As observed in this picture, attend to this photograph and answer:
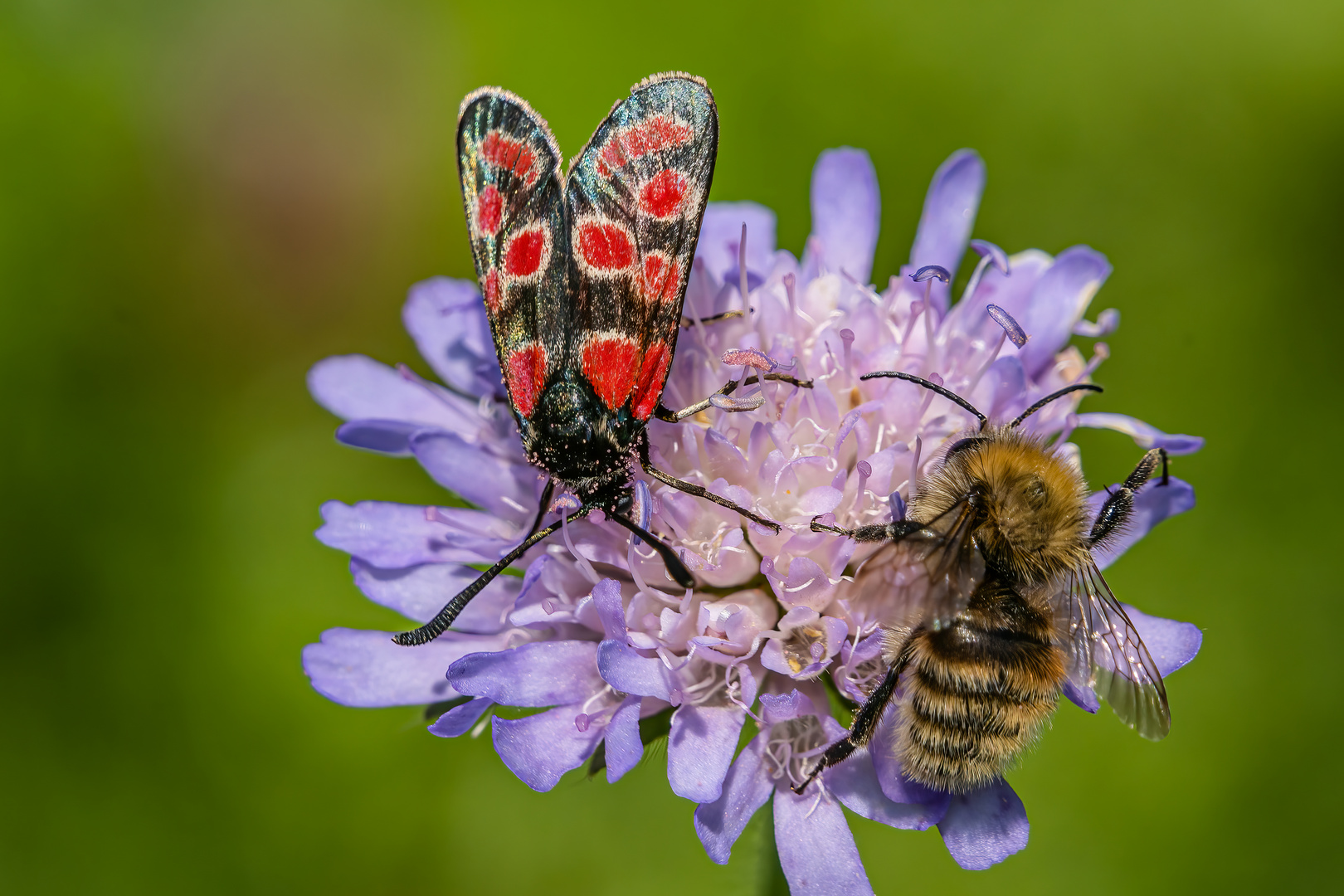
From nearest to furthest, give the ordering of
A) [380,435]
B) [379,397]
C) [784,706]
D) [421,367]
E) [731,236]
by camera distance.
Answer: [784,706], [380,435], [379,397], [731,236], [421,367]

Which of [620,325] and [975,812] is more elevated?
[620,325]

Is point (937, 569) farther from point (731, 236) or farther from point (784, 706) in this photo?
point (731, 236)

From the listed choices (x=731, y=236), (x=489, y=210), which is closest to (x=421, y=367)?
(x=731, y=236)

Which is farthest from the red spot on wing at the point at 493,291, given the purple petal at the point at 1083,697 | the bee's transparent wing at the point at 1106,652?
the purple petal at the point at 1083,697

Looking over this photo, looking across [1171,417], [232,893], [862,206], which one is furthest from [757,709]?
[1171,417]

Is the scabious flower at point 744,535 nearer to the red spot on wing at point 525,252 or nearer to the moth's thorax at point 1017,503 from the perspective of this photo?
the moth's thorax at point 1017,503

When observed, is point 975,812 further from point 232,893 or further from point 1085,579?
point 232,893

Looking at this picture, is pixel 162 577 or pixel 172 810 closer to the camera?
pixel 172 810

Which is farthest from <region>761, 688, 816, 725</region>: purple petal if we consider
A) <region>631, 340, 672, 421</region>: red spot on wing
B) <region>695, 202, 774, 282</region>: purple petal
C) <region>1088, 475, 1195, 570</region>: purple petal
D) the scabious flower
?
<region>695, 202, 774, 282</region>: purple petal
